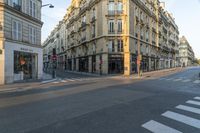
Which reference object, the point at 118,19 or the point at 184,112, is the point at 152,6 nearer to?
the point at 118,19

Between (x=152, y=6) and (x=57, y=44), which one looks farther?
(x=57, y=44)

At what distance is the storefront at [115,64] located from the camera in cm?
4278

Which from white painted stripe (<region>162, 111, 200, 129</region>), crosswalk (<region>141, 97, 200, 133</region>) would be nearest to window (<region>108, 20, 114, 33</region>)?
crosswalk (<region>141, 97, 200, 133</region>)

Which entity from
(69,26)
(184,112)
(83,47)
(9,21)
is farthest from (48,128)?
(69,26)

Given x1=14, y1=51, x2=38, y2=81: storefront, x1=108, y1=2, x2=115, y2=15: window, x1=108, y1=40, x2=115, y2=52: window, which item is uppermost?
x1=108, y1=2, x2=115, y2=15: window

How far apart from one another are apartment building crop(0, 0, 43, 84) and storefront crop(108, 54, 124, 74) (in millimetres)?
16588

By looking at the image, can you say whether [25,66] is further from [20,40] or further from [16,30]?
[16,30]

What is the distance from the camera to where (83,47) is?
188ft

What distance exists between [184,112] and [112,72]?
34.8 metres

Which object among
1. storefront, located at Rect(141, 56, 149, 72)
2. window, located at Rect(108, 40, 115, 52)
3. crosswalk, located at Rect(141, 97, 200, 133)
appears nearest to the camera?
crosswalk, located at Rect(141, 97, 200, 133)

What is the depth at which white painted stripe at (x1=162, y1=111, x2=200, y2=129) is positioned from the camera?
6590 millimetres

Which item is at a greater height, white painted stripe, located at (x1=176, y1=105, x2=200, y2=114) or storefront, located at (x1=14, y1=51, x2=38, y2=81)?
storefront, located at (x1=14, y1=51, x2=38, y2=81)

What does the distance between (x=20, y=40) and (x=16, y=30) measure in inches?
45.5

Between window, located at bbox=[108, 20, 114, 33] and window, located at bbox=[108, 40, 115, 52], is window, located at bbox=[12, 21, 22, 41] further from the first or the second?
window, located at bbox=[108, 20, 114, 33]
